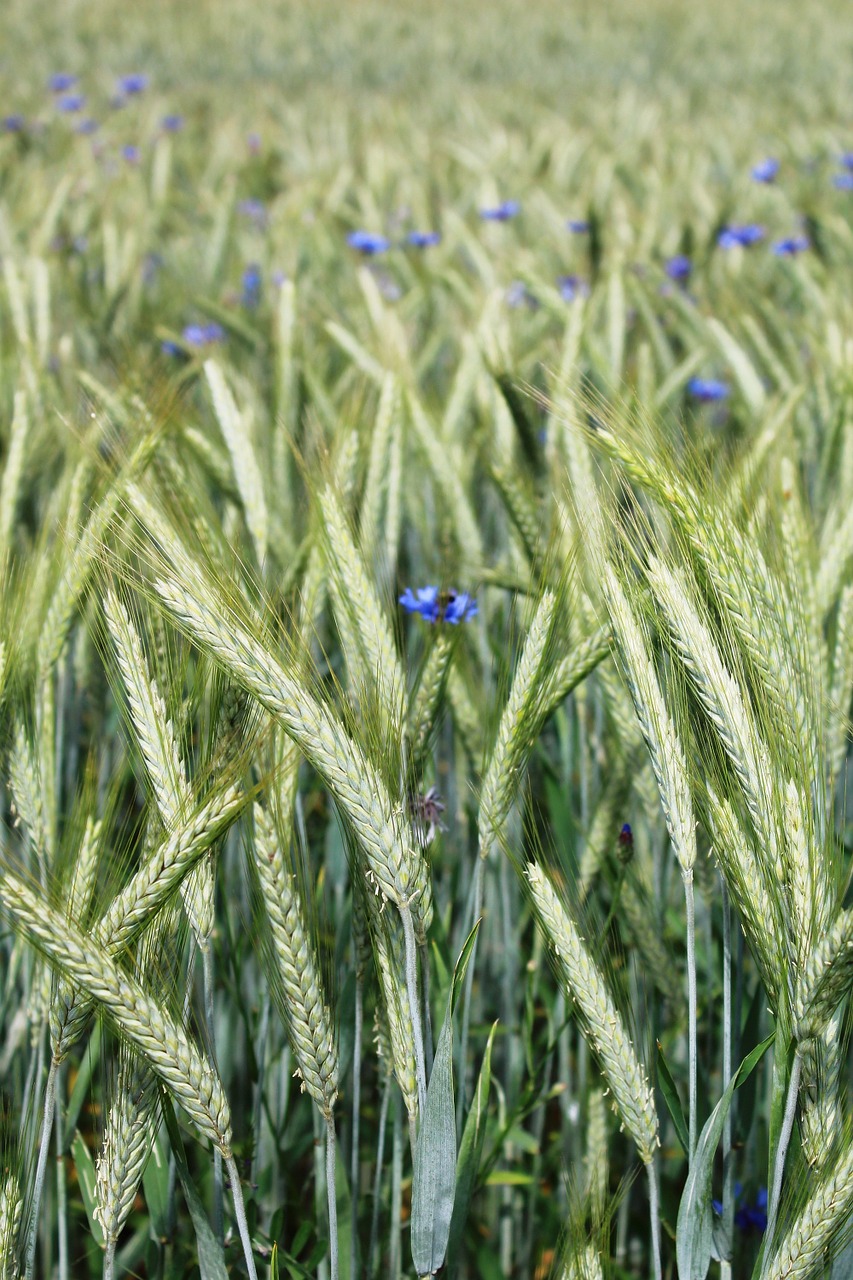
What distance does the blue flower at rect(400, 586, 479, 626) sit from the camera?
1.14 metres

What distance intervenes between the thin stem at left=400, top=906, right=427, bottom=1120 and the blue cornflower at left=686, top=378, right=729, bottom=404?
70.4 inches

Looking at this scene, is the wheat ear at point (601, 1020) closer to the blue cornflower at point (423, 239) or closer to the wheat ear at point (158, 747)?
the wheat ear at point (158, 747)

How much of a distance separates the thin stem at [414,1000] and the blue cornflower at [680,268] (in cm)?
251

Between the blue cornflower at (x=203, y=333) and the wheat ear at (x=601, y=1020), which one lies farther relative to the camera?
the blue cornflower at (x=203, y=333)

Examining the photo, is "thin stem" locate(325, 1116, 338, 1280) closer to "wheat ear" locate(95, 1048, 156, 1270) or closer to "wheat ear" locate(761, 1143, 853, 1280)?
"wheat ear" locate(95, 1048, 156, 1270)

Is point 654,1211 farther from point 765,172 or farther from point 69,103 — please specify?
point 69,103

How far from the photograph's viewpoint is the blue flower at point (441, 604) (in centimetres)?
114

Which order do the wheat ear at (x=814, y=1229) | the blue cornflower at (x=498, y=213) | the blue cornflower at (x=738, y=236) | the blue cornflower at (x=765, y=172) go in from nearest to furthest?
the wheat ear at (x=814, y=1229)
the blue cornflower at (x=738, y=236)
the blue cornflower at (x=498, y=213)
the blue cornflower at (x=765, y=172)

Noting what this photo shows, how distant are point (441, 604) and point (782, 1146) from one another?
0.54m

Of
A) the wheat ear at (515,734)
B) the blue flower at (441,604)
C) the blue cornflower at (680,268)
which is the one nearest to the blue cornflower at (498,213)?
the blue cornflower at (680,268)

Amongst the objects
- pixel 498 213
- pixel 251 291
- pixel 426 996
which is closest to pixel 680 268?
pixel 498 213

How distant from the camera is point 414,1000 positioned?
75 cm

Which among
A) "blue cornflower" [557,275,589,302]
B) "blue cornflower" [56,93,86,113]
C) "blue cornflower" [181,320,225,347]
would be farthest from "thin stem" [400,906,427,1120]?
"blue cornflower" [56,93,86,113]

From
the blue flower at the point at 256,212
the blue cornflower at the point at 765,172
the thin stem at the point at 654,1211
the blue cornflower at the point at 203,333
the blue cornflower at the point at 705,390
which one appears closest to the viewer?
the thin stem at the point at 654,1211
